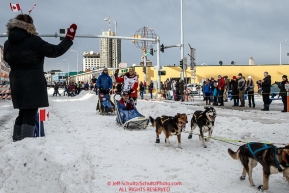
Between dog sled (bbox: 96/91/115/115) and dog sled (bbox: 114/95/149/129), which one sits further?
dog sled (bbox: 96/91/115/115)

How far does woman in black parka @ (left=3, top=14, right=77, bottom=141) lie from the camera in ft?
12.4

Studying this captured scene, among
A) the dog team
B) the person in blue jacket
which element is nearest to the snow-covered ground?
the dog team

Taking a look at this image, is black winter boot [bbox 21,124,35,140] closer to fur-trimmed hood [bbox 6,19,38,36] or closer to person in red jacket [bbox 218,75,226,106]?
fur-trimmed hood [bbox 6,19,38,36]

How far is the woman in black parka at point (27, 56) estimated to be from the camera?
3.78 m

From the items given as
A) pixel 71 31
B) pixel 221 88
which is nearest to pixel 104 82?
pixel 221 88

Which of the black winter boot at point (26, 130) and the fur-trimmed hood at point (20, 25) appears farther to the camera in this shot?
the black winter boot at point (26, 130)

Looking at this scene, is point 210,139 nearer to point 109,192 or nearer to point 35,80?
point 109,192

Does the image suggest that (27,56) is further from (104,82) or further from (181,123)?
(104,82)

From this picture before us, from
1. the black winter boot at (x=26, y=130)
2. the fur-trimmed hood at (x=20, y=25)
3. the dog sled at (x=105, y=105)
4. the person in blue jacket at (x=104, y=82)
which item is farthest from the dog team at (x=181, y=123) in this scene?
the person in blue jacket at (x=104, y=82)

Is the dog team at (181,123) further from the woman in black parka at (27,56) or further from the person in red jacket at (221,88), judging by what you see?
the person in red jacket at (221,88)

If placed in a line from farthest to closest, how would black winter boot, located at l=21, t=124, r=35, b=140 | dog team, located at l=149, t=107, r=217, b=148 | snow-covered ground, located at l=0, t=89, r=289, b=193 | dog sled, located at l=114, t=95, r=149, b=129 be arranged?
dog sled, located at l=114, t=95, r=149, b=129 < dog team, located at l=149, t=107, r=217, b=148 < black winter boot, located at l=21, t=124, r=35, b=140 < snow-covered ground, located at l=0, t=89, r=289, b=193

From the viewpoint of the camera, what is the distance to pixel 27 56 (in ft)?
12.4

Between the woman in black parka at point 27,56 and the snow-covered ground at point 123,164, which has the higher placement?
the woman in black parka at point 27,56

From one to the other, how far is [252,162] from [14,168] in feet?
9.52
